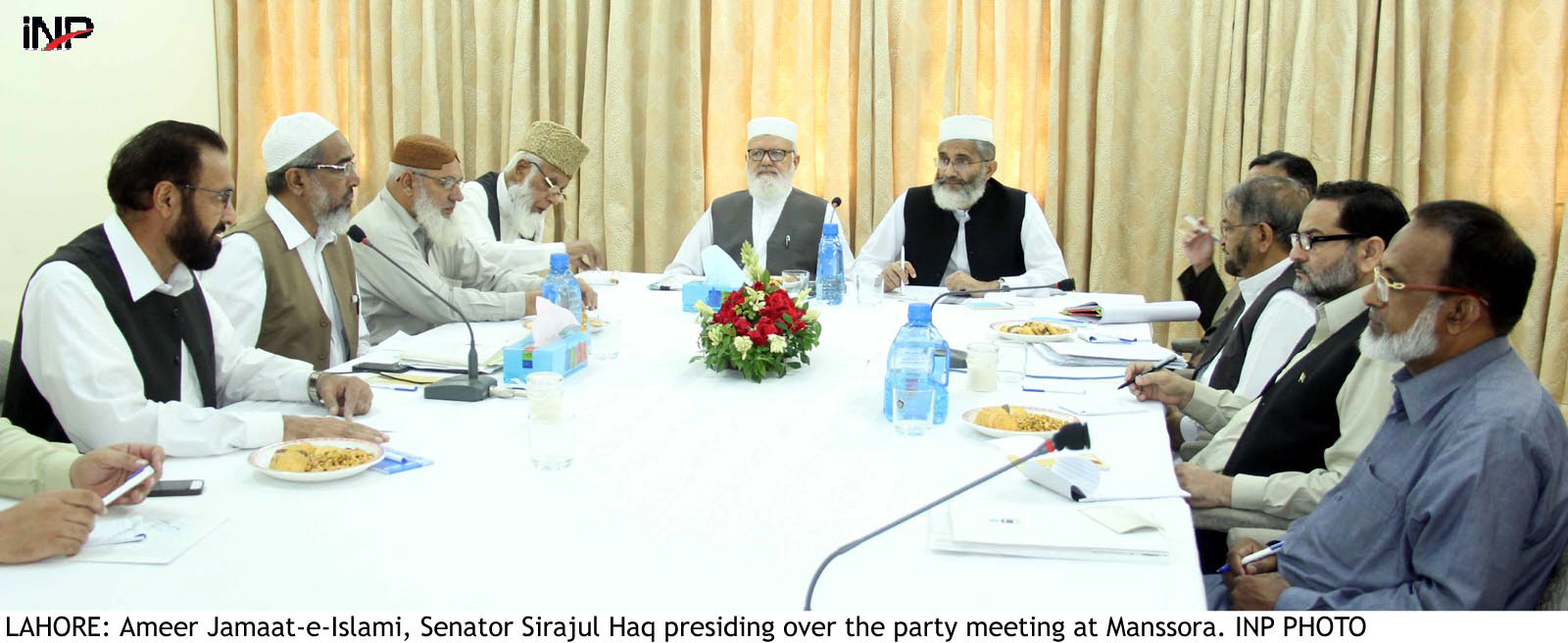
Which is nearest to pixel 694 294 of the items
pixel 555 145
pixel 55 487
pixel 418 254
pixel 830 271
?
pixel 830 271

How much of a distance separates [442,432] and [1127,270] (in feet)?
13.7

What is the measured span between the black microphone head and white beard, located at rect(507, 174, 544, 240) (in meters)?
3.93

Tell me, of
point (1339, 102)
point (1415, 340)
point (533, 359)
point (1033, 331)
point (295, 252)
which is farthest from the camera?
point (1339, 102)

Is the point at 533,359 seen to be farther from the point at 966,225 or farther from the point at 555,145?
the point at 966,225

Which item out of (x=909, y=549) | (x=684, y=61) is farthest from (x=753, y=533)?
(x=684, y=61)

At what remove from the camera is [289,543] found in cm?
152

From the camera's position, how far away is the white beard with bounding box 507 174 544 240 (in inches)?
200

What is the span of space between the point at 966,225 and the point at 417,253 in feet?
8.08

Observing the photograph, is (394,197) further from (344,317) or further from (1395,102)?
(1395,102)

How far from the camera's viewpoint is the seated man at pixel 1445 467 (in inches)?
60.6

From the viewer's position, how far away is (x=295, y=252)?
9.74ft

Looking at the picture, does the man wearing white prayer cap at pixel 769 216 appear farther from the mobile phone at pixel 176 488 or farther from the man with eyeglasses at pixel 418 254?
the mobile phone at pixel 176 488

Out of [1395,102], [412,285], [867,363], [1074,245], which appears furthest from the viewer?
[1074,245]

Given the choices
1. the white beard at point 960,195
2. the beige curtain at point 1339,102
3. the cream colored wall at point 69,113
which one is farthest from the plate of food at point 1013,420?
the cream colored wall at point 69,113
